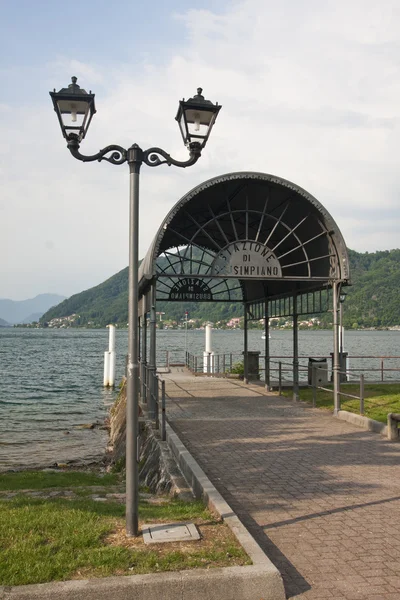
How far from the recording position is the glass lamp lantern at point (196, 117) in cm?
616

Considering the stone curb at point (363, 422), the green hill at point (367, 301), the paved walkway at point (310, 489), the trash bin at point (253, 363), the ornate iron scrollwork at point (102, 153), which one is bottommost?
the paved walkway at point (310, 489)

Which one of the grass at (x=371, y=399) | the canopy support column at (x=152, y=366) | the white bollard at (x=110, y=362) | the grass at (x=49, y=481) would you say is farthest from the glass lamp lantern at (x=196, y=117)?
the white bollard at (x=110, y=362)

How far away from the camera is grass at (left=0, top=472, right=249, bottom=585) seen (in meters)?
4.66

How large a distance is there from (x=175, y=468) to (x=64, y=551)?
362cm

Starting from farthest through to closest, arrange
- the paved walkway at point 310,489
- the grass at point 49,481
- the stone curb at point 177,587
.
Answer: the grass at point 49,481
the paved walkway at point 310,489
the stone curb at point 177,587

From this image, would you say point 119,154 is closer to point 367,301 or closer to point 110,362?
point 110,362

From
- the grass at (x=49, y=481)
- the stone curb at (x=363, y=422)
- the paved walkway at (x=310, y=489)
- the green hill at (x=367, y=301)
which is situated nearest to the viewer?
the paved walkway at (x=310, y=489)

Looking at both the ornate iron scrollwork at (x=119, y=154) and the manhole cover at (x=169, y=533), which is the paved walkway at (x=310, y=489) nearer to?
the manhole cover at (x=169, y=533)

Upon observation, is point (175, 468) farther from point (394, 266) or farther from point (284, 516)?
point (394, 266)

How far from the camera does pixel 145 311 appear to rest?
1579 cm

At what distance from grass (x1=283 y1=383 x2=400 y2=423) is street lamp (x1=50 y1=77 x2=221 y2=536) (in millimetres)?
7891

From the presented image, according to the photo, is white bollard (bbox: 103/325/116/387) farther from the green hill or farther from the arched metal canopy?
the green hill

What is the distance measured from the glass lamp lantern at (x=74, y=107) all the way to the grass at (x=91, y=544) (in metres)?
3.99

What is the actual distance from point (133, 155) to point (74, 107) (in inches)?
30.9
